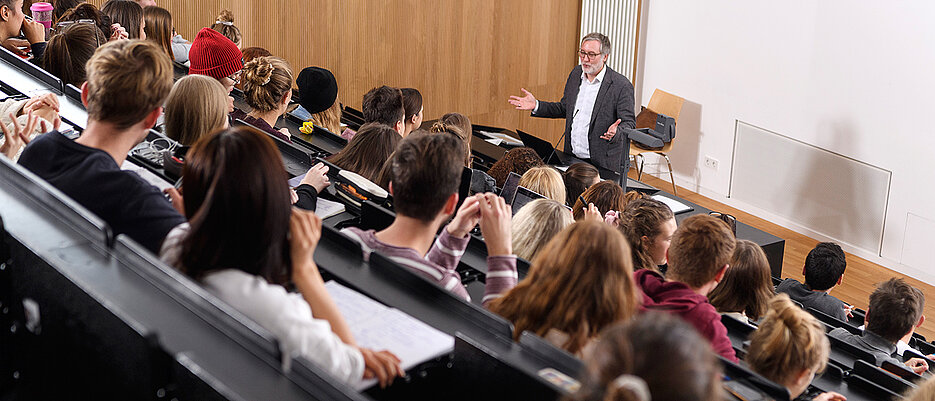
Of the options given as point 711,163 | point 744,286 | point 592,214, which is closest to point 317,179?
point 592,214

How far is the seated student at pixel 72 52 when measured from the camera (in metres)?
3.39

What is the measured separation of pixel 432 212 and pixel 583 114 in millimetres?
4263

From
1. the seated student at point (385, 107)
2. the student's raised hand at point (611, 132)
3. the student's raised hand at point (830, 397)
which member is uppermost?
the seated student at point (385, 107)

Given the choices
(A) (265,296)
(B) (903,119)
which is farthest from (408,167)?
(B) (903,119)

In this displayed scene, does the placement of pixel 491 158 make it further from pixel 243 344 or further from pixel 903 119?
pixel 243 344

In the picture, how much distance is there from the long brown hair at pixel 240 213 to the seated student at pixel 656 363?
0.65 metres

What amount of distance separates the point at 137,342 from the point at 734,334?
1997 millimetres

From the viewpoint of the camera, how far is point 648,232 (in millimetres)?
3078

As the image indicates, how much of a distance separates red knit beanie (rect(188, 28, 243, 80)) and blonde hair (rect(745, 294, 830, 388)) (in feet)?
9.22

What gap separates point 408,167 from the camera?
2.16m

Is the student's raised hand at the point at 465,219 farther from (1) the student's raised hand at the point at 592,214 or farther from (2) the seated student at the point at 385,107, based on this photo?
(2) the seated student at the point at 385,107

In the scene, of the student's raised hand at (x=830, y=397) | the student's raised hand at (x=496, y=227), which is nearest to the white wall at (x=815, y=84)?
the student's raised hand at (x=830, y=397)

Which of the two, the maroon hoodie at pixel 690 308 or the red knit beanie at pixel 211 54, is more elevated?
the red knit beanie at pixel 211 54

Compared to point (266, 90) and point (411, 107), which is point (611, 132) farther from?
point (266, 90)
